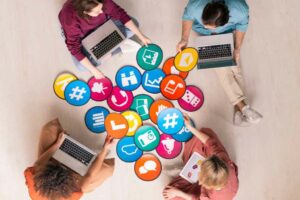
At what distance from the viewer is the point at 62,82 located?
7.60 feet

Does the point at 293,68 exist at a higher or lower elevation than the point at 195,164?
higher

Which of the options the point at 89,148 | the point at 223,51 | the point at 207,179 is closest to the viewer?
the point at 207,179

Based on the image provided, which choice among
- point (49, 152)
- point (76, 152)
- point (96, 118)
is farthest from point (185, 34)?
point (49, 152)

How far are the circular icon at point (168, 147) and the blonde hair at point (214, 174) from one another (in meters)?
0.41

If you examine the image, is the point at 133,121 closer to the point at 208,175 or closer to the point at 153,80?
the point at 153,80

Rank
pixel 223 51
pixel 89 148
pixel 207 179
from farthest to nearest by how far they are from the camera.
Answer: pixel 89 148 < pixel 223 51 < pixel 207 179

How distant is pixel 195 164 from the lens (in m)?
2.20

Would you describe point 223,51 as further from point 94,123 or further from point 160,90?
point 94,123

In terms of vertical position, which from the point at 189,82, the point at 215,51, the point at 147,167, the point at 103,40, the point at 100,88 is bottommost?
the point at 147,167

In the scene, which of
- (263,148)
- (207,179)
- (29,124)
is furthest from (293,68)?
(29,124)

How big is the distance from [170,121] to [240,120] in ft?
1.49

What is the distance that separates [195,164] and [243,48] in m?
0.84

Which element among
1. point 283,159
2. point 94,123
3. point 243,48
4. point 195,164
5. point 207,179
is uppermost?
point 243,48

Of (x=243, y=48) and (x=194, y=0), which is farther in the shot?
(x=243, y=48)
